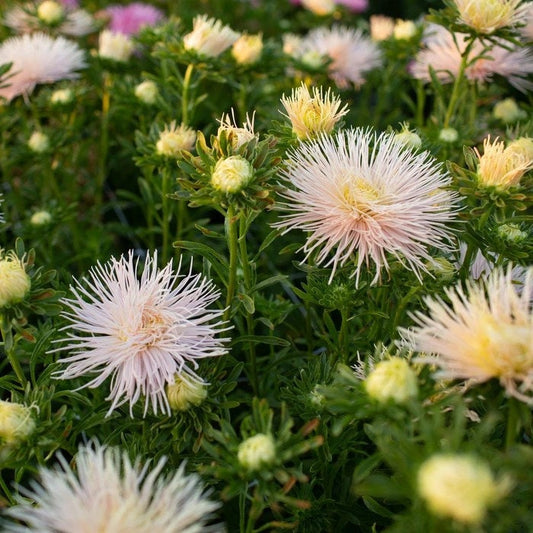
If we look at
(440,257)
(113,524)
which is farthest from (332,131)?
(113,524)

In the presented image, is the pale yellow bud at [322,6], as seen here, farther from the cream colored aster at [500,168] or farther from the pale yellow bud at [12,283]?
the pale yellow bud at [12,283]

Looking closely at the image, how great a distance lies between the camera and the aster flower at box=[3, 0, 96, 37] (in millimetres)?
2873

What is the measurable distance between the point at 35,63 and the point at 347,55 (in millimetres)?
1346

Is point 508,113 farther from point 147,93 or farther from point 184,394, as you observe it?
point 184,394

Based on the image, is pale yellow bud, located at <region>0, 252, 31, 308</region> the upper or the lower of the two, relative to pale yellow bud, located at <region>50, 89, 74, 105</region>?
lower

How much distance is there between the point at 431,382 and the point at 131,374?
57cm

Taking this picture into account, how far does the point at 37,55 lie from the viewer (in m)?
2.45

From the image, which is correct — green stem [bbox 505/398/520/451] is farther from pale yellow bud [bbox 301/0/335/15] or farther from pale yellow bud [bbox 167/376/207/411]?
pale yellow bud [bbox 301/0/335/15]

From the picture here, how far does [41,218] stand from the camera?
2.17m

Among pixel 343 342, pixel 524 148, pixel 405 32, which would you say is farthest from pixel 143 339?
pixel 405 32

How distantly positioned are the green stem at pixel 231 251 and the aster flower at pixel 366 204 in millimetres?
106

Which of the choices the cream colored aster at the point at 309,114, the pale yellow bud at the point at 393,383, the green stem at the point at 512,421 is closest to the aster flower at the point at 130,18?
the cream colored aster at the point at 309,114

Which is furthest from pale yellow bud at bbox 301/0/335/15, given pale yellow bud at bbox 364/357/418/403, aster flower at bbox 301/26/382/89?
pale yellow bud at bbox 364/357/418/403

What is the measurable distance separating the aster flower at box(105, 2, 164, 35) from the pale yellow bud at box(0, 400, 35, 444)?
9.28ft
